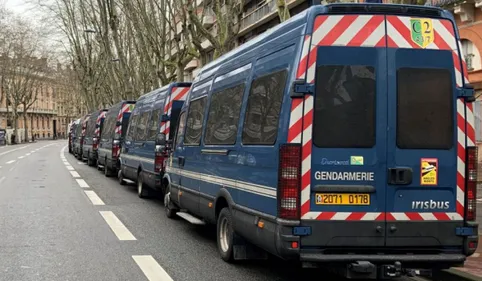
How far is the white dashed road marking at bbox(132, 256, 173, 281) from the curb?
2986 millimetres

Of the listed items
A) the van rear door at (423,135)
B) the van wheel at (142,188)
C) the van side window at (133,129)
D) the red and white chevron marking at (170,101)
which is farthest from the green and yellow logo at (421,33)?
the van side window at (133,129)

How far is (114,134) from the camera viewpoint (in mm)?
18656

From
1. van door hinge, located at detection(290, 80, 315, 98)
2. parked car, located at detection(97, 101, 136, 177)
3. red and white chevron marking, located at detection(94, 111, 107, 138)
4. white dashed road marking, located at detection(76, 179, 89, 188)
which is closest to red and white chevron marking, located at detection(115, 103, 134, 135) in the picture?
parked car, located at detection(97, 101, 136, 177)

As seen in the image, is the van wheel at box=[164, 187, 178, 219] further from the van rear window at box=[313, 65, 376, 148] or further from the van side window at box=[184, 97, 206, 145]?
the van rear window at box=[313, 65, 376, 148]

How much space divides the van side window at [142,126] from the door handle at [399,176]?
359 inches

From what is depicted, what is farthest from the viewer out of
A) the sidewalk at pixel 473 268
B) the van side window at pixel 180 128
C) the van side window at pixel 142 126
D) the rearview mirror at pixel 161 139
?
the van side window at pixel 142 126

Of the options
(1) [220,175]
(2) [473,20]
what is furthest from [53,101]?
(1) [220,175]

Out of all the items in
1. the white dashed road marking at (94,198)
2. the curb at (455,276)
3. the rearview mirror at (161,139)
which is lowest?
the white dashed road marking at (94,198)

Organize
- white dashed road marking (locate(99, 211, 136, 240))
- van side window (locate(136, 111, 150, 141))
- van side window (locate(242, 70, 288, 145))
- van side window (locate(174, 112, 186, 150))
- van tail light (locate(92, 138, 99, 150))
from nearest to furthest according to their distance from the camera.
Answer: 1. van side window (locate(242, 70, 288, 145))
2. white dashed road marking (locate(99, 211, 136, 240))
3. van side window (locate(174, 112, 186, 150))
4. van side window (locate(136, 111, 150, 141))
5. van tail light (locate(92, 138, 99, 150))

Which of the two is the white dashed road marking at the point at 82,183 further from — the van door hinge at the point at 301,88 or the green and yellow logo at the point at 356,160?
the green and yellow logo at the point at 356,160

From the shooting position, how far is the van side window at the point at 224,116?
656 centimetres

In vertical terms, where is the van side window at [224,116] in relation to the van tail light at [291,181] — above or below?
above

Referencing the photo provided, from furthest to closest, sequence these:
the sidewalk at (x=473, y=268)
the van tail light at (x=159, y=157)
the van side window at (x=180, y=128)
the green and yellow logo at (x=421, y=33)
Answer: the van tail light at (x=159, y=157), the van side window at (x=180, y=128), the sidewalk at (x=473, y=268), the green and yellow logo at (x=421, y=33)

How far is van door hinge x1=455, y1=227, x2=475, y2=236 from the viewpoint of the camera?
5.10m
